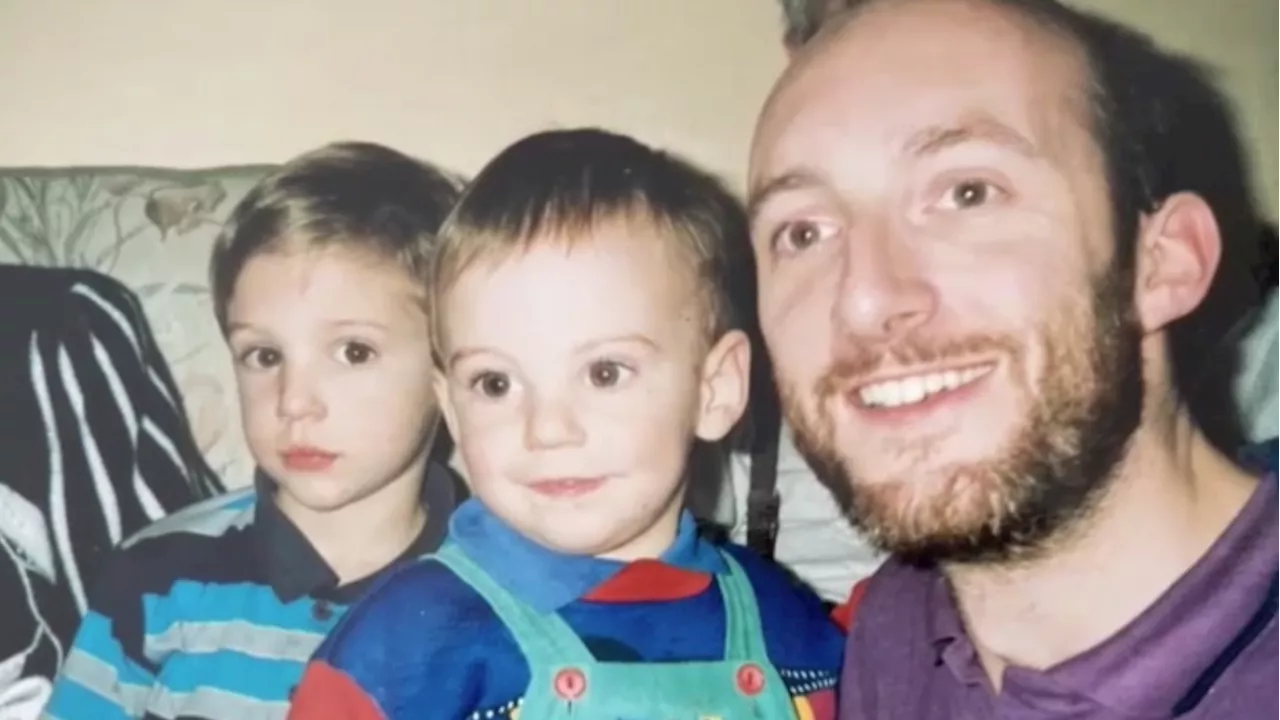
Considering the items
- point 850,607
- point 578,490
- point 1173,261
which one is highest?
point 1173,261

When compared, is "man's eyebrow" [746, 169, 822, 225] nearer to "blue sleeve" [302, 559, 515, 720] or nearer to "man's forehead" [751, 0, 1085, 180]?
"man's forehead" [751, 0, 1085, 180]

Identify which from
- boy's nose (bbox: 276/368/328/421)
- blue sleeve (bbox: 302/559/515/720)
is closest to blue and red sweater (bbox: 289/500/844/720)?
blue sleeve (bbox: 302/559/515/720)

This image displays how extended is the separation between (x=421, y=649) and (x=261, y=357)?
0.20 metres

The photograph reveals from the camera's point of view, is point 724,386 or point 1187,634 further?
point 724,386

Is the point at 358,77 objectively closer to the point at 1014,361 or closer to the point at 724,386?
the point at 724,386

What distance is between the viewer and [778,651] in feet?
2.50

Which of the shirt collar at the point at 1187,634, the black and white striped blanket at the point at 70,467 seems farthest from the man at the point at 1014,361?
the black and white striped blanket at the point at 70,467

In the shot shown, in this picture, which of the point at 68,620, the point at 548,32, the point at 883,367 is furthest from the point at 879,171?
the point at 68,620

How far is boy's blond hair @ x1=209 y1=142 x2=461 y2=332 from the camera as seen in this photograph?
0.77m

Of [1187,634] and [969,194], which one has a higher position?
[969,194]

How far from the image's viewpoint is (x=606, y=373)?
0.74 meters

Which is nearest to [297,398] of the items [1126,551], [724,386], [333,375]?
[333,375]

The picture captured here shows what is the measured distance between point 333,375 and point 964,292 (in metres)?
0.35

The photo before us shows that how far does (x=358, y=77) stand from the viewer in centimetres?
80
